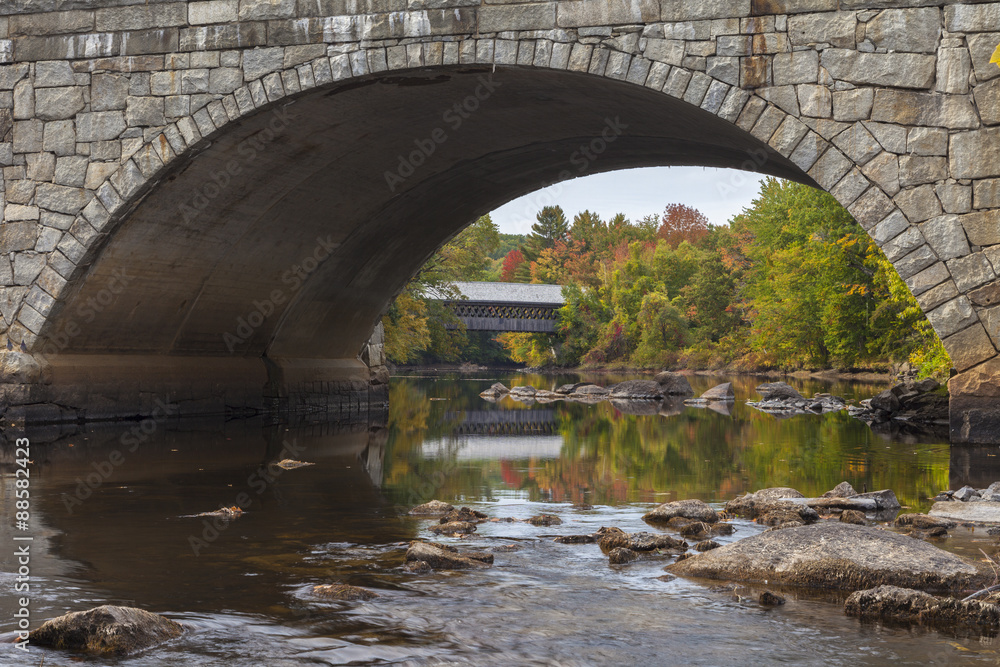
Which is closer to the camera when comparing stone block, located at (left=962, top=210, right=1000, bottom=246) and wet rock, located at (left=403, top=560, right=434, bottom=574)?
wet rock, located at (left=403, top=560, right=434, bottom=574)

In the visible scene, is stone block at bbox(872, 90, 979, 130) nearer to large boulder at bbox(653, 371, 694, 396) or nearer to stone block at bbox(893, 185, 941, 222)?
stone block at bbox(893, 185, 941, 222)

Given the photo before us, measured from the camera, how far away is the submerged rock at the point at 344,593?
14.6 ft

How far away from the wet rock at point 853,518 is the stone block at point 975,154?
9.53 ft

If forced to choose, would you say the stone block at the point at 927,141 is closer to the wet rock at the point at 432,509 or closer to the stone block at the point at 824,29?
the stone block at the point at 824,29

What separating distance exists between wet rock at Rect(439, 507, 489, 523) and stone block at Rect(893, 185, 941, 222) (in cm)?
401

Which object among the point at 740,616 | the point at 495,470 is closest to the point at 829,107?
the point at 495,470

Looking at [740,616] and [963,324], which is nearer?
[740,616]

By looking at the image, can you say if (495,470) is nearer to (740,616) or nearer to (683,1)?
(683,1)

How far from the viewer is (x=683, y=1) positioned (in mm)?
8445

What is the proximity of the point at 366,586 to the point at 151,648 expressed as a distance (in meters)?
1.17

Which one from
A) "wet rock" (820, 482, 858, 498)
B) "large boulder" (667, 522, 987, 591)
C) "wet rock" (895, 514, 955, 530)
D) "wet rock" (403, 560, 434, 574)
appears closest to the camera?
"large boulder" (667, 522, 987, 591)

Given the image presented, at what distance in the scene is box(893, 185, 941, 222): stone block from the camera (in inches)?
307

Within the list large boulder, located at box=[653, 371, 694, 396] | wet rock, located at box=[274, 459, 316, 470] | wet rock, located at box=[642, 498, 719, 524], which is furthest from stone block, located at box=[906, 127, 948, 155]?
large boulder, located at box=[653, 371, 694, 396]

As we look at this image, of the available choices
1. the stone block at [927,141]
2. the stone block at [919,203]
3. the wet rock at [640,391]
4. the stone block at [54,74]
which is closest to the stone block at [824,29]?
the stone block at [927,141]
